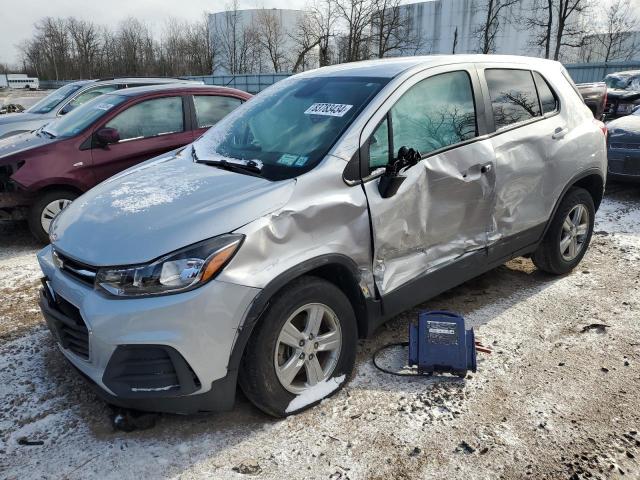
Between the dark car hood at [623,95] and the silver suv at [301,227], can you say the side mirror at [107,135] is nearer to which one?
the silver suv at [301,227]

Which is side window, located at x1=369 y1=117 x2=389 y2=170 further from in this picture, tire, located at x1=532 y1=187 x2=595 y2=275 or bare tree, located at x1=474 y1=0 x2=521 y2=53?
bare tree, located at x1=474 y1=0 x2=521 y2=53

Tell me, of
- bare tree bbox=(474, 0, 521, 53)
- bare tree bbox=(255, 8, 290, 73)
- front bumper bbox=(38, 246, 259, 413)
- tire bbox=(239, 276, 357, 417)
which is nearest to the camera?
front bumper bbox=(38, 246, 259, 413)

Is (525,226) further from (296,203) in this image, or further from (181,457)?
(181,457)

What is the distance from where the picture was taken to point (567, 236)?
4.42m

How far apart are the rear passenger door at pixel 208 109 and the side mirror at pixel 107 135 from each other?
96 cm

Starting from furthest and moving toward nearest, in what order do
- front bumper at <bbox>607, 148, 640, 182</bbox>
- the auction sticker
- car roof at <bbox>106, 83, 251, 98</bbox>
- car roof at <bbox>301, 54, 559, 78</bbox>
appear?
front bumper at <bbox>607, 148, 640, 182</bbox> < car roof at <bbox>106, 83, 251, 98</bbox> < car roof at <bbox>301, 54, 559, 78</bbox> < the auction sticker

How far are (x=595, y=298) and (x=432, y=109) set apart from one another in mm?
2223

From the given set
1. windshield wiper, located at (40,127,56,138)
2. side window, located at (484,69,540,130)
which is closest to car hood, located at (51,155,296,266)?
side window, located at (484,69,540,130)

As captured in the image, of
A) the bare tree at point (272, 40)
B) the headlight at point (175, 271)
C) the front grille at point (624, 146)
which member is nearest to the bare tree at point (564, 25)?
the front grille at point (624, 146)

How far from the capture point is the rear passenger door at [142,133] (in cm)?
570

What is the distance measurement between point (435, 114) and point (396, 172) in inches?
26.3

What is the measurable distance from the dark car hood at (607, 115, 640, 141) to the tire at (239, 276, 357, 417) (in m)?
6.57

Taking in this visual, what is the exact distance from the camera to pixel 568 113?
416 cm

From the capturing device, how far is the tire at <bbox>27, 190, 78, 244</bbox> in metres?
5.41
